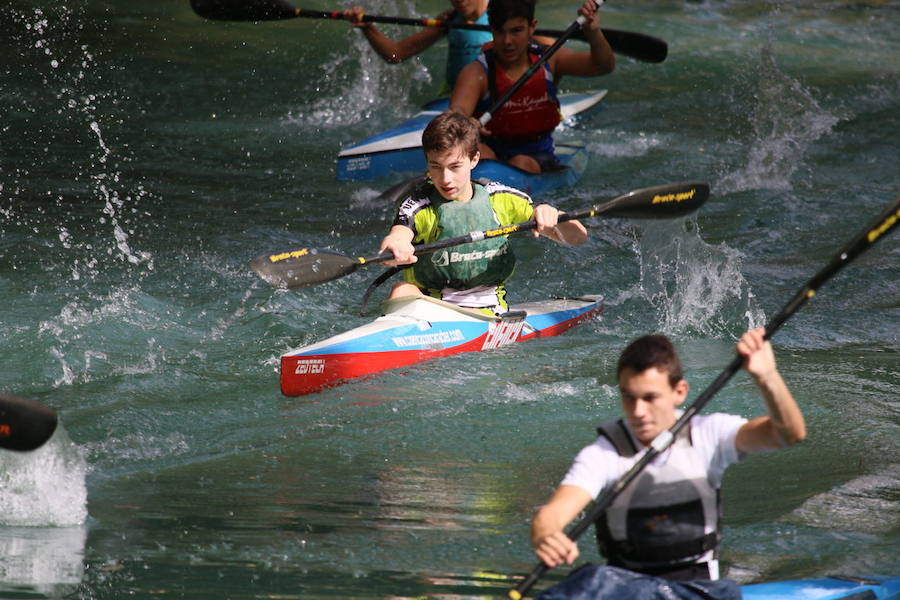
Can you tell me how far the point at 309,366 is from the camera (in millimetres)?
5086

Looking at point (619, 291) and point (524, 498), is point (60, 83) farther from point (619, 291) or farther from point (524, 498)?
point (524, 498)

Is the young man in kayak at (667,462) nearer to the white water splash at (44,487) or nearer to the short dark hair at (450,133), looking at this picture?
the white water splash at (44,487)

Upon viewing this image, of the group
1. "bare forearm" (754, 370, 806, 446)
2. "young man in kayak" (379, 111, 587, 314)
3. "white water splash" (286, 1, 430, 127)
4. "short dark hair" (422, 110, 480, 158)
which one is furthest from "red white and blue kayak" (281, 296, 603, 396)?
"white water splash" (286, 1, 430, 127)

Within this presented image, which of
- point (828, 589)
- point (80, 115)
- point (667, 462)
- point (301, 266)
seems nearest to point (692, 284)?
point (301, 266)

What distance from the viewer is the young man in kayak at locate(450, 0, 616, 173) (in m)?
7.40

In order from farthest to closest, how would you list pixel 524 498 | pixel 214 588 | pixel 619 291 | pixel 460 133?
pixel 619 291 < pixel 460 133 < pixel 524 498 < pixel 214 588

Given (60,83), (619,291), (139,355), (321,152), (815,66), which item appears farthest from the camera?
(815,66)

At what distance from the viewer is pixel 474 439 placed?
4.73 m

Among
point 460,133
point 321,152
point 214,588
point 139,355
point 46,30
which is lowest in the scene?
point 46,30

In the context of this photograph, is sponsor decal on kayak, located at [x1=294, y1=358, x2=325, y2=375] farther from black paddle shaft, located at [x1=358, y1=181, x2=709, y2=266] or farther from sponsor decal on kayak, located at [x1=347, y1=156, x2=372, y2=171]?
sponsor decal on kayak, located at [x1=347, y1=156, x2=372, y2=171]

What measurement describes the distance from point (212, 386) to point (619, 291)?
268 centimetres

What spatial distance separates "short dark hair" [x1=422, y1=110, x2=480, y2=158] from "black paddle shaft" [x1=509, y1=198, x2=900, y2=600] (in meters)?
2.18

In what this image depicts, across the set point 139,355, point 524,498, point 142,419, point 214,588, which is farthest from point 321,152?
point 214,588

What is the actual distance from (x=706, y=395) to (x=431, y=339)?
2549mm
